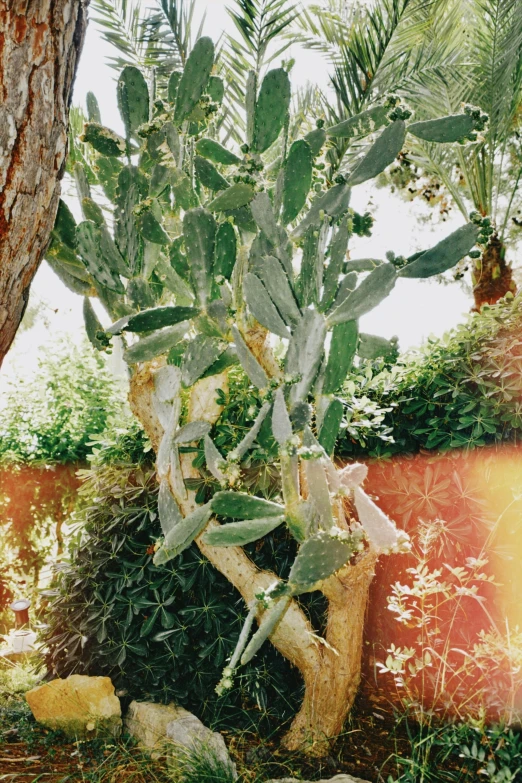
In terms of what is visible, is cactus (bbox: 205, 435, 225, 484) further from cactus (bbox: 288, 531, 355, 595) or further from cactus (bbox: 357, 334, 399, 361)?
cactus (bbox: 357, 334, 399, 361)

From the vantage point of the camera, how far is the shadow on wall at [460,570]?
2.35 meters

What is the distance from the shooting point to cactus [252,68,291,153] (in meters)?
2.03

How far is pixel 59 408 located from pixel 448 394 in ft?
11.1

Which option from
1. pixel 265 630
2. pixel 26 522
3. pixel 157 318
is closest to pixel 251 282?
pixel 157 318

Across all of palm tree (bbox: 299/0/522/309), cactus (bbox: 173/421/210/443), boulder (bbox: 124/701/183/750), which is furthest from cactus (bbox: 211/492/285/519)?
palm tree (bbox: 299/0/522/309)

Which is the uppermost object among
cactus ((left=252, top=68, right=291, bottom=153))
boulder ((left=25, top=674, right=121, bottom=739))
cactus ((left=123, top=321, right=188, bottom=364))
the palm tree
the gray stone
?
the palm tree

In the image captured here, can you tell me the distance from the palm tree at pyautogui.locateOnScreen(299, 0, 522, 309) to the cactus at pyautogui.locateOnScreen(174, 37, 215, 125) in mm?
1731

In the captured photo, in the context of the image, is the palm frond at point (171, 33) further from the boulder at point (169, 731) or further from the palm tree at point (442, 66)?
the boulder at point (169, 731)

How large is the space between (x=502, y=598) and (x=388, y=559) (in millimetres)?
524

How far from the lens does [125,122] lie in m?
2.15

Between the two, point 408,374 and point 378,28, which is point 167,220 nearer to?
point 408,374

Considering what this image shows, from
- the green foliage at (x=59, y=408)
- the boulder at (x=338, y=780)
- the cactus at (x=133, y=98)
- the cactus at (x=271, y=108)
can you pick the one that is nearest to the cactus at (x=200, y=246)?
the cactus at (x=271, y=108)

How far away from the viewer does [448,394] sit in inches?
104

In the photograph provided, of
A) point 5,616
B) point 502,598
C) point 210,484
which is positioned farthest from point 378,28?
point 5,616
